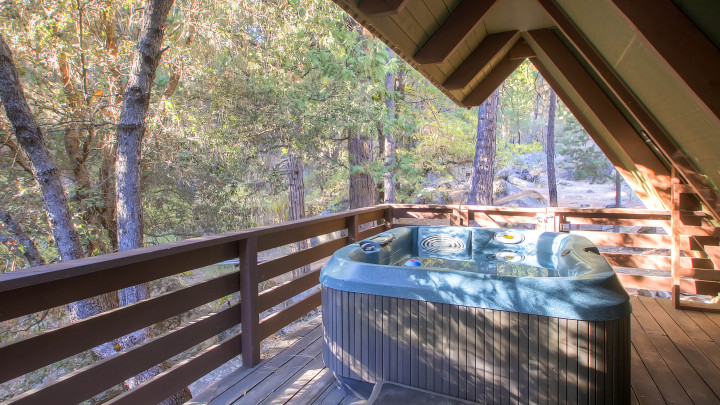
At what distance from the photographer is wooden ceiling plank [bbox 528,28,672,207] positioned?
9.55 ft

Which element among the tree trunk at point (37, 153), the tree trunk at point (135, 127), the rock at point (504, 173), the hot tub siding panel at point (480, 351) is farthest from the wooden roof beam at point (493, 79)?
the rock at point (504, 173)

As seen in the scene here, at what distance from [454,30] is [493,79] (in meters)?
1.58

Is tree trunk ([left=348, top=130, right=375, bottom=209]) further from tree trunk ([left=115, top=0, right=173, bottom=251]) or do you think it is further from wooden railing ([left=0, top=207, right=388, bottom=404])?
wooden railing ([left=0, top=207, right=388, bottom=404])

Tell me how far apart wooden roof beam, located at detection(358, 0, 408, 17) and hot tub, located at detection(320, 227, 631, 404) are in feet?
3.95

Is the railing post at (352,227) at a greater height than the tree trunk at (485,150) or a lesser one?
lesser

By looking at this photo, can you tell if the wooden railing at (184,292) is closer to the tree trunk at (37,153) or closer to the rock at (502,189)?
the tree trunk at (37,153)

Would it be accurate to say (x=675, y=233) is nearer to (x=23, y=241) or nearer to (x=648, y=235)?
(x=648, y=235)

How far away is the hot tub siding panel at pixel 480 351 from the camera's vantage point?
5.32 feet

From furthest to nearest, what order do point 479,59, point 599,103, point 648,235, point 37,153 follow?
point 37,153
point 648,235
point 479,59
point 599,103

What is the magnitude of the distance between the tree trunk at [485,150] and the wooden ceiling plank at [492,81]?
8.15ft

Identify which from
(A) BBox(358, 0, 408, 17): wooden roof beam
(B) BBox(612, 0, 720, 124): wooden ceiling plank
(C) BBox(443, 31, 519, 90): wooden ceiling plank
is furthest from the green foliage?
(B) BBox(612, 0, 720, 124): wooden ceiling plank

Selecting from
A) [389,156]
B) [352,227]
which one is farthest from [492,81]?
[389,156]

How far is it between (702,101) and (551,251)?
2.11 m

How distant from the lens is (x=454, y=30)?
8.24ft
